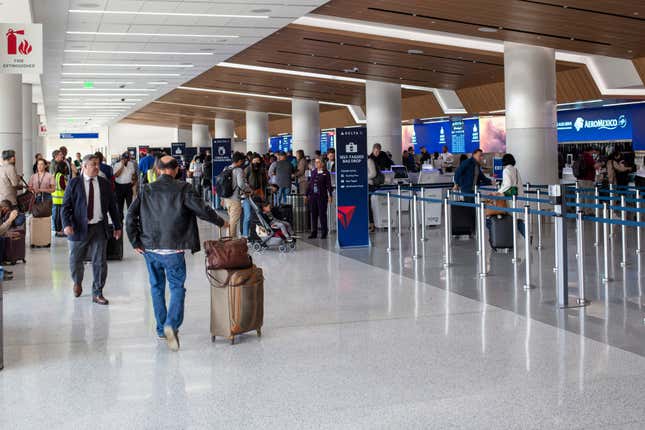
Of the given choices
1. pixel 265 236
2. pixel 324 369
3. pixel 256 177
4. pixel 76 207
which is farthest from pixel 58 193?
pixel 324 369

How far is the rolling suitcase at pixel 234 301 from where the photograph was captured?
23.5ft

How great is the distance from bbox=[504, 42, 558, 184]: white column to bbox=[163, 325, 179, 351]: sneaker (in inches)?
546

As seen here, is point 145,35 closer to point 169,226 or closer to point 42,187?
point 42,187

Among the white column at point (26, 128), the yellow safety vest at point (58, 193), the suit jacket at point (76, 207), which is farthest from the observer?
the white column at point (26, 128)

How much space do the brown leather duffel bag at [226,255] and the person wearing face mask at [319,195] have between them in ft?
29.3

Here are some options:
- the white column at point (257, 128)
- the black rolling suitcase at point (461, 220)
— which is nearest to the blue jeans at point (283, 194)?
the black rolling suitcase at point (461, 220)

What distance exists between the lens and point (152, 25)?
16891 millimetres

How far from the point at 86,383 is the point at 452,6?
1127 cm

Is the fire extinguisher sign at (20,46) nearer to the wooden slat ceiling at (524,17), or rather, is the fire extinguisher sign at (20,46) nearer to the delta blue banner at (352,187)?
the delta blue banner at (352,187)

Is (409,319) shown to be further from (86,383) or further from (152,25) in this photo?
(152,25)

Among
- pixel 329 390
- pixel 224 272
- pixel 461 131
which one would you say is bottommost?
pixel 329 390

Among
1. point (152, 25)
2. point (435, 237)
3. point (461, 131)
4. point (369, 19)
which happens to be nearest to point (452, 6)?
point (369, 19)

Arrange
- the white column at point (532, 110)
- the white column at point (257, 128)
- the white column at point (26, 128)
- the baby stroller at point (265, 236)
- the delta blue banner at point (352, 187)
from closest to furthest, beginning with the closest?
the baby stroller at point (265, 236) → the delta blue banner at point (352, 187) → the white column at point (532, 110) → the white column at point (26, 128) → the white column at point (257, 128)

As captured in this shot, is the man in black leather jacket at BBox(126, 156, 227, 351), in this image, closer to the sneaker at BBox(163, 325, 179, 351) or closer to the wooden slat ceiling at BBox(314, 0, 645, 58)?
the sneaker at BBox(163, 325, 179, 351)
